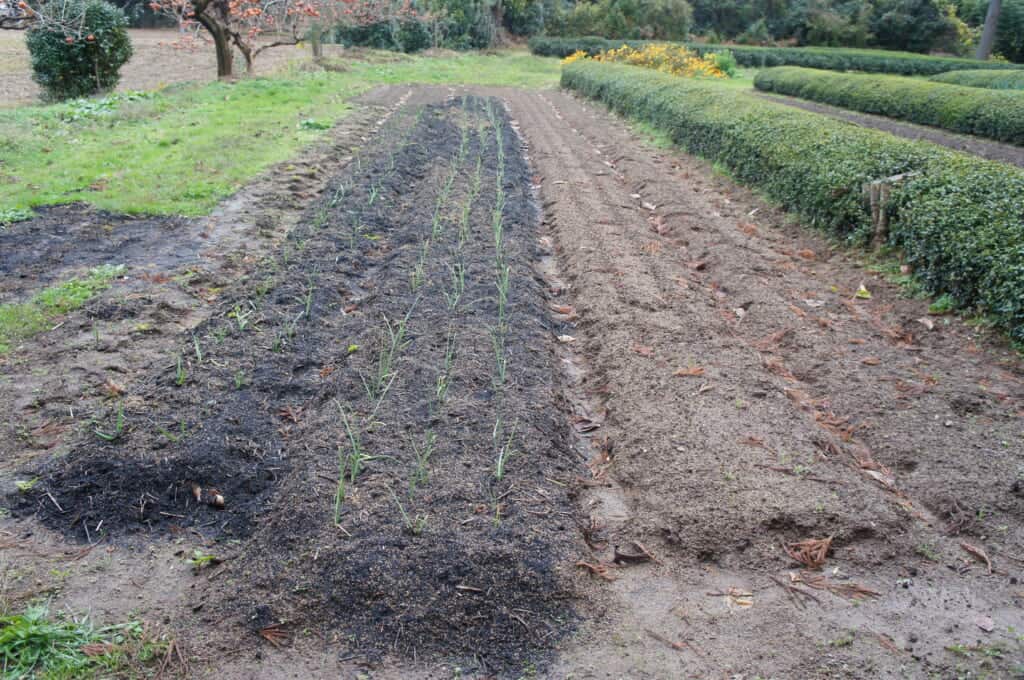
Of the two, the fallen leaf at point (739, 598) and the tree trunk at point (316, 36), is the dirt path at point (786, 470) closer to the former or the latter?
the fallen leaf at point (739, 598)

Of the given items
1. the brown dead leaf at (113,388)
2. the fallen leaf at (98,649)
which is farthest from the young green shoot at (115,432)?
the fallen leaf at (98,649)

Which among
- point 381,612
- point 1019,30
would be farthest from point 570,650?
point 1019,30

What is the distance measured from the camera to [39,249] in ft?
22.9

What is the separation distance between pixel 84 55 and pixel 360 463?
1623cm

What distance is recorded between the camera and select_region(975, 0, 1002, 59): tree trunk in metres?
37.5

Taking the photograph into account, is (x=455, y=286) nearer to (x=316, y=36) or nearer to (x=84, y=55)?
(x=84, y=55)

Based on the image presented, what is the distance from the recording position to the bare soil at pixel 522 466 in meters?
3.08

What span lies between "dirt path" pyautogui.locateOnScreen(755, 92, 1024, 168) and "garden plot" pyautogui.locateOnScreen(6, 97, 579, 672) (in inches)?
412

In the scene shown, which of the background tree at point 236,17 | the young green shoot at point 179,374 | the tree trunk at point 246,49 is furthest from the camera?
the tree trunk at point 246,49

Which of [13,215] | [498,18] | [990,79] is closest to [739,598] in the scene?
[13,215]

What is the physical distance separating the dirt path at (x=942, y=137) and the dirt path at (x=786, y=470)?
27.4ft

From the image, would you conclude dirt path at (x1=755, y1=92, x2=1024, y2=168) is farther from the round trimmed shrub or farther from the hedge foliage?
the round trimmed shrub

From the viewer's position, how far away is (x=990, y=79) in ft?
77.7

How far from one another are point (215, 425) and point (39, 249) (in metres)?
4.14
